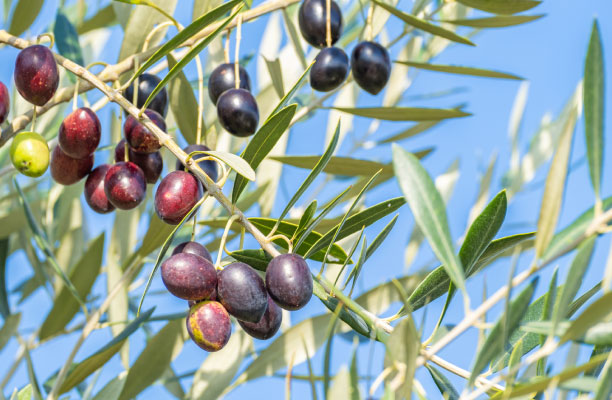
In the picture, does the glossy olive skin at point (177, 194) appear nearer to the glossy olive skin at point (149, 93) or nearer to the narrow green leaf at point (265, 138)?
the narrow green leaf at point (265, 138)

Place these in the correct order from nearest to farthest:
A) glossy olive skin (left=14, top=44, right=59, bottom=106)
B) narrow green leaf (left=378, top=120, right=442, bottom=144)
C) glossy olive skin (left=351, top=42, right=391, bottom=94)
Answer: glossy olive skin (left=14, top=44, right=59, bottom=106), glossy olive skin (left=351, top=42, right=391, bottom=94), narrow green leaf (left=378, top=120, right=442, bottom=144)

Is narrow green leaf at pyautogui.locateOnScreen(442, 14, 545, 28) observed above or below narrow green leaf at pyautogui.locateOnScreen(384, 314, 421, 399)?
above

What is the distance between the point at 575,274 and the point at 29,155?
2.13ft

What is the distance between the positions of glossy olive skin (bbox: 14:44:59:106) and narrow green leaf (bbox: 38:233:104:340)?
1.57 ft

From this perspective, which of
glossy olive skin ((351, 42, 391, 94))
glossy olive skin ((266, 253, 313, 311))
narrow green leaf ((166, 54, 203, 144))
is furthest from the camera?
glossy olive skin ((351, 42, 391, 94))

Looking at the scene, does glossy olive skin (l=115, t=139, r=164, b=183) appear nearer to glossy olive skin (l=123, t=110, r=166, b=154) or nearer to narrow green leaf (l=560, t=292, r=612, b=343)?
glossy olive skin (l=123, t=110, r=166, b=154)

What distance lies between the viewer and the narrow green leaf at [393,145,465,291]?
618 mm

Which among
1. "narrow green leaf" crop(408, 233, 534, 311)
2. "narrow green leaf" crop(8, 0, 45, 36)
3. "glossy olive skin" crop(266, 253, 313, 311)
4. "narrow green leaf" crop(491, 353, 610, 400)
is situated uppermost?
"narrow green leaf" crop(8, 0, 45, 36)

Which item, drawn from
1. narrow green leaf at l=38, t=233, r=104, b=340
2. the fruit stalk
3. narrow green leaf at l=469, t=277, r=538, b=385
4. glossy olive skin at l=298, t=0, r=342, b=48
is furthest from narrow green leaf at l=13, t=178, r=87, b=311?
narrow green leaf at l=469, t=277, r=538, b=385

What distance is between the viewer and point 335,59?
1228 millimetres

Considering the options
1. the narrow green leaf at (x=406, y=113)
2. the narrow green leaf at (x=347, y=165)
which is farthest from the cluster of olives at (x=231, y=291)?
the narrow green leaf at (x=406, y=113)

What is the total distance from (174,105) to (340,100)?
0.83m

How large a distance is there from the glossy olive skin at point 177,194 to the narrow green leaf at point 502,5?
0.60 m

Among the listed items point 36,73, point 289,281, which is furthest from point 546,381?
point 36,73
